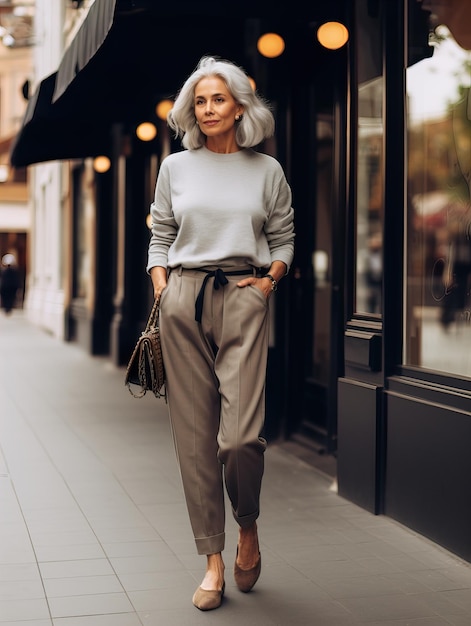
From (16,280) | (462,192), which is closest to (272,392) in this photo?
(462,192)

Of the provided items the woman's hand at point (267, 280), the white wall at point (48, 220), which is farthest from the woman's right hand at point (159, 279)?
the white wall at point (48, 220)

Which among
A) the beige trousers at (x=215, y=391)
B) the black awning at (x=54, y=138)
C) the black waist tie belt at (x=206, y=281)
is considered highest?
the black awning at (x=54, y=138)

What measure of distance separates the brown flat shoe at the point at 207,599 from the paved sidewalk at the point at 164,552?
30 mm

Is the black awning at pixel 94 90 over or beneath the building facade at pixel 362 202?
over

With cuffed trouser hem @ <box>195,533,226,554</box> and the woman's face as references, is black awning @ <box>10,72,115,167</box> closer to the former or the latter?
the woman's face

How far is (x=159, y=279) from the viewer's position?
4203 millimetres

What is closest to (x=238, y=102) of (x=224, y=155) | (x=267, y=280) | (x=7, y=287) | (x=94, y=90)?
(x=224, y=155)

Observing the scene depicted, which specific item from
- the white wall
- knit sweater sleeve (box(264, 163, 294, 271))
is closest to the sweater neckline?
knit sweater sleeve (box(264, 163, 294, 271))

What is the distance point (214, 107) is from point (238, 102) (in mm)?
120

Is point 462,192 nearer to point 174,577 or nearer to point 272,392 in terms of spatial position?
point 174,577

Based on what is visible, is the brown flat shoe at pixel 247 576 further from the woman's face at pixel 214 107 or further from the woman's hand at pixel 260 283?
the woman's face at pixel 214 107

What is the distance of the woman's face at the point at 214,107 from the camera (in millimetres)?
4141

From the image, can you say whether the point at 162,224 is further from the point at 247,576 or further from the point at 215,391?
the point at 247,576

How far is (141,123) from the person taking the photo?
1176cm
